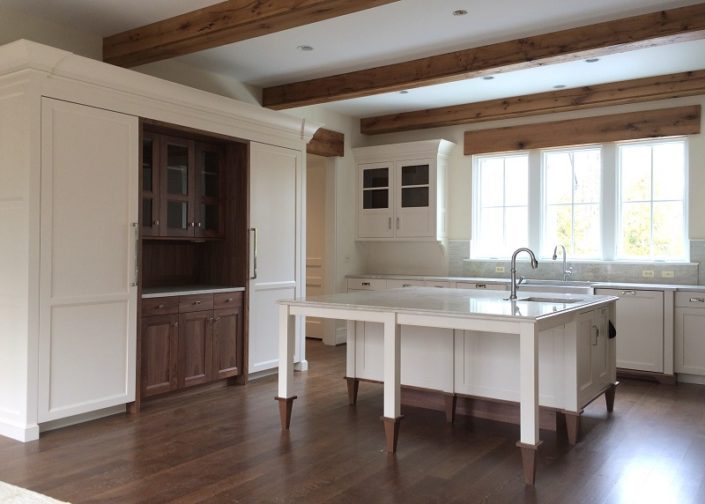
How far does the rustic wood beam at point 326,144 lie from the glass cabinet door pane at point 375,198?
1.82ft

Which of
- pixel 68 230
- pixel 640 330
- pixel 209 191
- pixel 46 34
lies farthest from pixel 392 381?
pixel 46 34

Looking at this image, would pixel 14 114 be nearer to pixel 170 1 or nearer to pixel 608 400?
pixel 170 1

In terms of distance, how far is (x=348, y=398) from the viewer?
15.3 ft

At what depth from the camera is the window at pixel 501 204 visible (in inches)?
261

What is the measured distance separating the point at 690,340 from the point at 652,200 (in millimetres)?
1411

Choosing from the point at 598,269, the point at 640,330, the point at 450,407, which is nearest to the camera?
the point at 450,407

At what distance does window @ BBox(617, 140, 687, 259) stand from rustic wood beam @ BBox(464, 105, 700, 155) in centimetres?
17

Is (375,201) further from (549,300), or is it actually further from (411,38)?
(549,300)

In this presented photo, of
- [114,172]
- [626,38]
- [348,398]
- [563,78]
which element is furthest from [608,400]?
[114,172]

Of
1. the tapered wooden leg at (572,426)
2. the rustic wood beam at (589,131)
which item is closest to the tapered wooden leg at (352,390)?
the tapered wooden leg at (572,426)

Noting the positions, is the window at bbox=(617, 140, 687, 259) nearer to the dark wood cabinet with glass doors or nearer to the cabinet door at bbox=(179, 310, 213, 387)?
the dark wood cabinet with glass doors

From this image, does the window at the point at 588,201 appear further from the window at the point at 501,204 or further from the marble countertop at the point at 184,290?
the marble countertop at the point at 184,290

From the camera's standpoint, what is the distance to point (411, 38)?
4.61 m

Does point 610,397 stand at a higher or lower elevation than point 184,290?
lower
